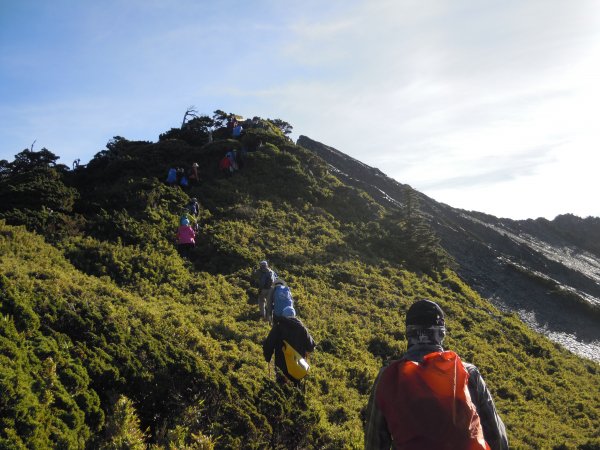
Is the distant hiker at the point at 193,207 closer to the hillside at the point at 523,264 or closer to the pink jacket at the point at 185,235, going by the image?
the pink jacket at the point at 185,235

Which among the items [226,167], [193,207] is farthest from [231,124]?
[193,207]

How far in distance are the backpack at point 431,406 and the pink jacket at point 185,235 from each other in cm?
1608

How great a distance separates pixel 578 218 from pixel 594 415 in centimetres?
5632

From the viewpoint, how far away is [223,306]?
562 inches

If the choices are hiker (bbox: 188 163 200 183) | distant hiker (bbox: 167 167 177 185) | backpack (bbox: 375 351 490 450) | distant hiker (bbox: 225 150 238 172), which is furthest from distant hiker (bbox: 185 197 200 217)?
backpack (bbox: 375 351 490 450)

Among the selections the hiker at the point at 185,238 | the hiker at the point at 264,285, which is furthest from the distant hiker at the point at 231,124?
the hiker at the point at 264,285

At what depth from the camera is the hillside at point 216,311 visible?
5.97 m

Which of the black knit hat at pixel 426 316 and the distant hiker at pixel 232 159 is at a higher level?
the distant hiker at pixel 232 159

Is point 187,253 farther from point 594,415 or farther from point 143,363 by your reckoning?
point 594,415

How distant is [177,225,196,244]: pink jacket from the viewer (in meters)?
18.4

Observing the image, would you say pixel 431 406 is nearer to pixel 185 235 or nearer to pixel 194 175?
pixel 185 235

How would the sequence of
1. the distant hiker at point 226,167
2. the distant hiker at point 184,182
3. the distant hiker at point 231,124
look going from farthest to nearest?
the distant hiker at point 231,124 < the distant hiker at point 226,167 < the distant hiker at point 184,182

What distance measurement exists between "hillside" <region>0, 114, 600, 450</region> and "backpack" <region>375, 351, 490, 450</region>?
3196 millimetres

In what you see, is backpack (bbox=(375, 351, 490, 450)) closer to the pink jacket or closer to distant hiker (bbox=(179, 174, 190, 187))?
the pink jacket
